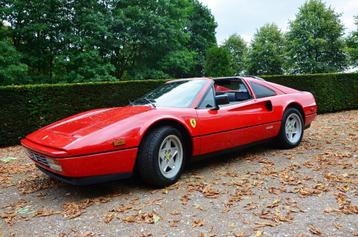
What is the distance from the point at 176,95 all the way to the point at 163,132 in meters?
0.95

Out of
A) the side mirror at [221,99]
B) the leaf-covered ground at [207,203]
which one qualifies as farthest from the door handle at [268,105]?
Result: the side mirror at [221,99]

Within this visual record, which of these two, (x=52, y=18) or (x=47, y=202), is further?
(x=52, y=18)

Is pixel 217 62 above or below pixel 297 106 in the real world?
above

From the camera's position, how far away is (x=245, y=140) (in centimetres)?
469

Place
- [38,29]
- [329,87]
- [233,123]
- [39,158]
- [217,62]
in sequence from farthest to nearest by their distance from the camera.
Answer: [217,62] → [38,29] → [329,87] → [233,123] → [39,158]

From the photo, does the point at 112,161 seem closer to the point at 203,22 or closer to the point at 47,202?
the point at 47,202

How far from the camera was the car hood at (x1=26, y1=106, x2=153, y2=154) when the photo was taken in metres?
3.25

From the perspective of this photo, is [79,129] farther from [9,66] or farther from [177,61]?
[177,61]

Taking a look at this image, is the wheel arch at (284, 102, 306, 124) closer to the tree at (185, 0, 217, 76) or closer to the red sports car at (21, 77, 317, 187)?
the red sports car at (21, 77, 317, 187)

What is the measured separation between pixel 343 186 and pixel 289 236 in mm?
1476

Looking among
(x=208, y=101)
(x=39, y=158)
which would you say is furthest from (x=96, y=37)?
(x=39, y=158)

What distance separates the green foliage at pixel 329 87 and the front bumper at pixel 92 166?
906cm

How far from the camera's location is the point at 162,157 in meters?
3.72

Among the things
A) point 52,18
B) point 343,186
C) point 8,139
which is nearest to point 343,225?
point 343,186
